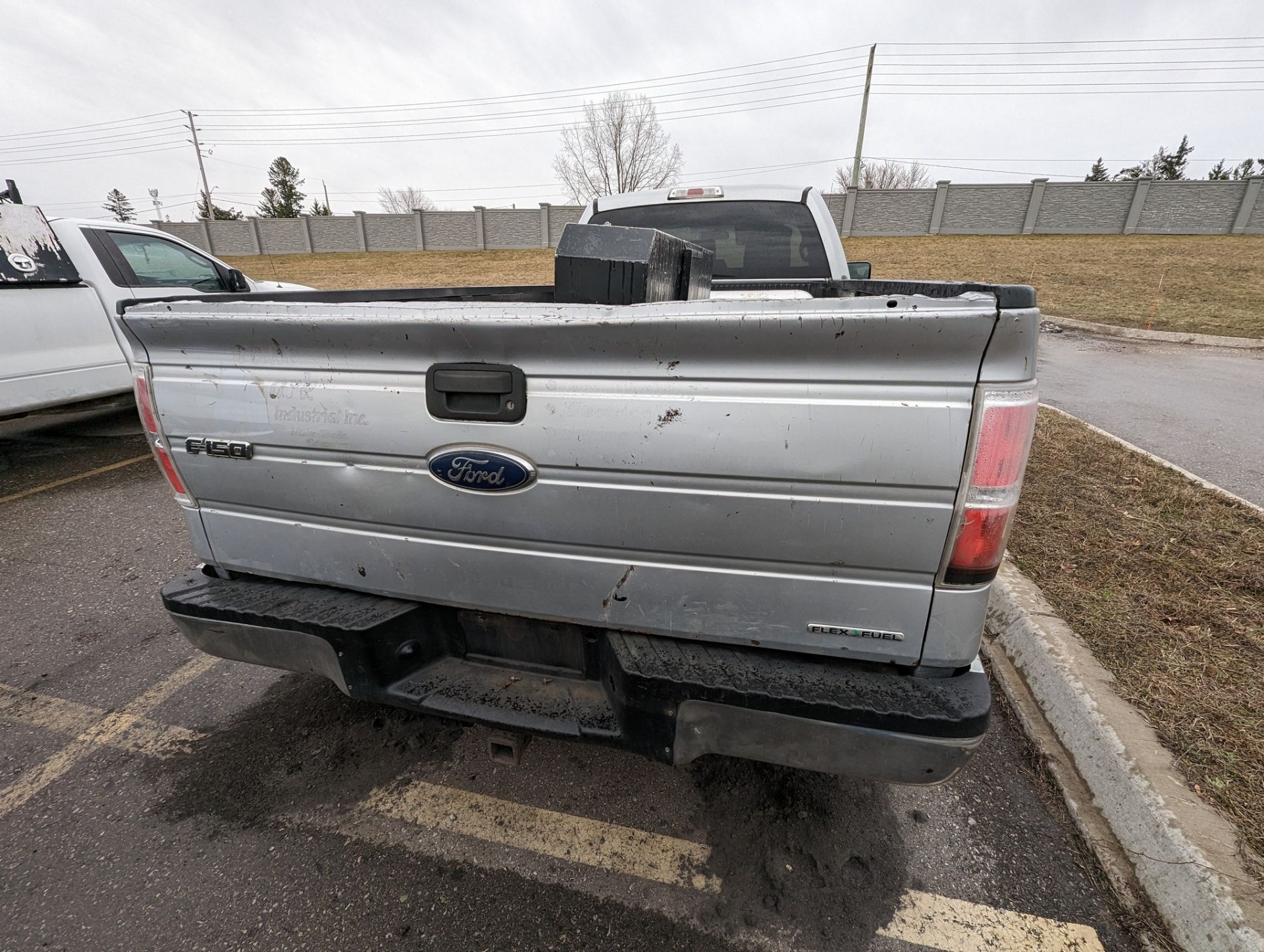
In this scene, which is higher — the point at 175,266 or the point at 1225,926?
the point at 175,266

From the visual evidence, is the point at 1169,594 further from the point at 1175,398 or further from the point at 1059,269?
the point at 1059,269

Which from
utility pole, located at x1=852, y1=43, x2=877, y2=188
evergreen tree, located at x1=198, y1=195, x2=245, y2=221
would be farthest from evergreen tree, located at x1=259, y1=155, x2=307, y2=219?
utility pole, located at x1=852, y1=43, x2=877, y2=188

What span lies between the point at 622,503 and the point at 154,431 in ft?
4.99

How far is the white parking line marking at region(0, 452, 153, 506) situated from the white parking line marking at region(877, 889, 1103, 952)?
261 inches

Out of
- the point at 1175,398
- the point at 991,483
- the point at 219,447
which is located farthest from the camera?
the point at 1175,398

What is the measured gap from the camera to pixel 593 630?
1773 mm

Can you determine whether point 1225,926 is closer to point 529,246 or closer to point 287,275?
point 287,275

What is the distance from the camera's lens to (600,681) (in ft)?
5.98

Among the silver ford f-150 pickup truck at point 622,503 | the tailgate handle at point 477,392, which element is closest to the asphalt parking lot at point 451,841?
the silver ford f-150 pickup truck at point 622,503

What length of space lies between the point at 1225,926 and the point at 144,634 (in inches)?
169

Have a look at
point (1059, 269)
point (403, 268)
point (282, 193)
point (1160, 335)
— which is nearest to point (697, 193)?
point (1160, 335)

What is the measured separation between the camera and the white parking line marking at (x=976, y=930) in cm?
166

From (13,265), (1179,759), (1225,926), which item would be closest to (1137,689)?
(1179,759)

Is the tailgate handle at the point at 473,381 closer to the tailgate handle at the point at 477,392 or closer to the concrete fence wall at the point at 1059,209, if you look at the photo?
the tailgate handle at the point at 477,392
